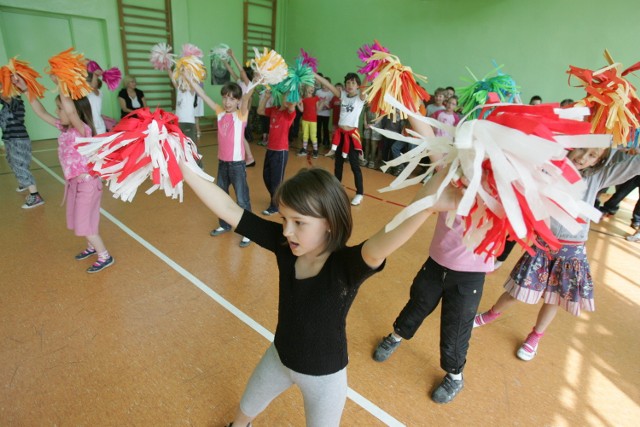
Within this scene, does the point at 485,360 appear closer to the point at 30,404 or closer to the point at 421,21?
the point at 30,404

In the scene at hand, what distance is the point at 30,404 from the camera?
6.11 ft

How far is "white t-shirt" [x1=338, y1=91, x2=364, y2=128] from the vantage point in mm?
4941

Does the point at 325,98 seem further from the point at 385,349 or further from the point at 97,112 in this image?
the point at 385,349

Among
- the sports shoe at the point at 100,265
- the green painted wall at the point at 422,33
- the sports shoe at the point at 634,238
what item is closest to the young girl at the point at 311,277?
the sports shoe at the point at 100,265

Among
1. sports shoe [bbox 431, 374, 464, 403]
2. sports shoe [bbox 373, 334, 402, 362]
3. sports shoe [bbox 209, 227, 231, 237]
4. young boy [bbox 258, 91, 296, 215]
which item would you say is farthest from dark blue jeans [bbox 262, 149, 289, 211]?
sports shoe [bbox 431, 374, 464, 403]

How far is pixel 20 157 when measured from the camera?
408 centimetres

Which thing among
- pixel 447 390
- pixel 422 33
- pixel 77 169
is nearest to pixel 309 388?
pixel 447 390

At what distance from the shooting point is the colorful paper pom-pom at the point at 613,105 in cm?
167

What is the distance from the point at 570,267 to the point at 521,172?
5.84 feet

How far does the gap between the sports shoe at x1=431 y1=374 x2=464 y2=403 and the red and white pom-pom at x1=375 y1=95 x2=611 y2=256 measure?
5.06 feet

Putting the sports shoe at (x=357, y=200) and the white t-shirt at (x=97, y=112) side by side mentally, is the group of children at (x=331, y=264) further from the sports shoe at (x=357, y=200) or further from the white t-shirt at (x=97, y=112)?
the sports shoe at (x=357, y=200)

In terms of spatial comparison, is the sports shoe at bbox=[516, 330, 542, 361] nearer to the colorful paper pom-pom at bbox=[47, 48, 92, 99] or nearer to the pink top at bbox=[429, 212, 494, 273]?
the pink top at bbox=[429, 212, 494, 273]

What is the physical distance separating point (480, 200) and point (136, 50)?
29.0 feet

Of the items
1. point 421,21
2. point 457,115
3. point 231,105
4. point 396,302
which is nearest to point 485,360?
point 396,302
